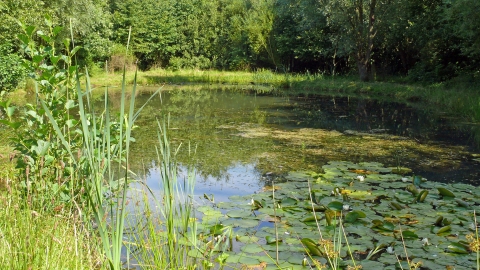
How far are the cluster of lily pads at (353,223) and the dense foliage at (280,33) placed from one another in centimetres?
676

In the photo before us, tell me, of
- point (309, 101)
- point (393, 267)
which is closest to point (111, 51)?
point (309, 101)

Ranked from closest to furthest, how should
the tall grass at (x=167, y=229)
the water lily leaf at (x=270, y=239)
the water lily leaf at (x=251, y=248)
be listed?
the tall grass at (x=167, y=229) < the water lily leaf at (x=251, y=248) < the water lily leaf at (x=270, y=239)

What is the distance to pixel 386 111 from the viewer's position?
40.0ft

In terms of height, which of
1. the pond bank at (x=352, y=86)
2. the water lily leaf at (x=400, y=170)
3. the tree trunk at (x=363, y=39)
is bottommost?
the water lily leaf at (x=400, y=170)

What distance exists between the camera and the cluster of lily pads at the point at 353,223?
3123 mm

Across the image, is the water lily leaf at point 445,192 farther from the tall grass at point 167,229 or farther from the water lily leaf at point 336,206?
the tall grass at point 167,229

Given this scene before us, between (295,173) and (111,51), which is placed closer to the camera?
(295,173)

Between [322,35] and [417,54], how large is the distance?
217 inches

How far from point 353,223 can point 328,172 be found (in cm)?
171

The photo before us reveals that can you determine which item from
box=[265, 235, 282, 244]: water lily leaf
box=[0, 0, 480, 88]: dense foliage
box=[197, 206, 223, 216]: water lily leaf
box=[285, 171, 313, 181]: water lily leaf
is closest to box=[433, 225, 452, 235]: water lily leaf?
box=[265, 235, 282, 244]: water lily leaf

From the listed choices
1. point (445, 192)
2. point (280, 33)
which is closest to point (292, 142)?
point (445, 192)

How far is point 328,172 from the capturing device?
5500 mm

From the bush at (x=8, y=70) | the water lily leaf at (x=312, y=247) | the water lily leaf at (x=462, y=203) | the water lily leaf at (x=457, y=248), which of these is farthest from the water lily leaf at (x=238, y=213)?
the bush at (x=8, y=70)

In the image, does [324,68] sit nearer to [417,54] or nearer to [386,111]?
[417,54]
